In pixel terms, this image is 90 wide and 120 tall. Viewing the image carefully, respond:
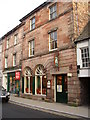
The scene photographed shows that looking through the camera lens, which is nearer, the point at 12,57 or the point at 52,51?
the point at 52,51

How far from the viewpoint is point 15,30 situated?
22.1 m

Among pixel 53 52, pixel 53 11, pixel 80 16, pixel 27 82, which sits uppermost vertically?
pixel 53 11

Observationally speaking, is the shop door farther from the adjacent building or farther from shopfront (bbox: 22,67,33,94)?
shopfront (bbox: 22,67,33,94)

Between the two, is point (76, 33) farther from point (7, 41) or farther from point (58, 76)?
point (7, 41)

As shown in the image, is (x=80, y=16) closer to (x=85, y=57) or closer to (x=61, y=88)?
(x=85, y=57)

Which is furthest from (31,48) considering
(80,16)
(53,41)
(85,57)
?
(85,57)

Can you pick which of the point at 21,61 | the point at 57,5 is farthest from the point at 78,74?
the point at 21,61

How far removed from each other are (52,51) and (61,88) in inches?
140

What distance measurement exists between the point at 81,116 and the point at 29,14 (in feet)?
44.6

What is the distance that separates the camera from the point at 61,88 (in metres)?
13.3


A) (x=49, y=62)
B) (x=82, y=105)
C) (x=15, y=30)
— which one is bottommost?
(x=82, y=105)

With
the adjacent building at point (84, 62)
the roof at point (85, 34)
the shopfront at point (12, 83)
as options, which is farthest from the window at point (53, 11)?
the shopfront at point (12, 83)

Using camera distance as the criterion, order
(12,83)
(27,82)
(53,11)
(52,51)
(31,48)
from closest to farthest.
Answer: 1. (52,51)
2. (53,11)
3. (31,48)
4. (27,82)
5. (12,83)

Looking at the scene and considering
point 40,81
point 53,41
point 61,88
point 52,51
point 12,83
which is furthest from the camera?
point 12,83
